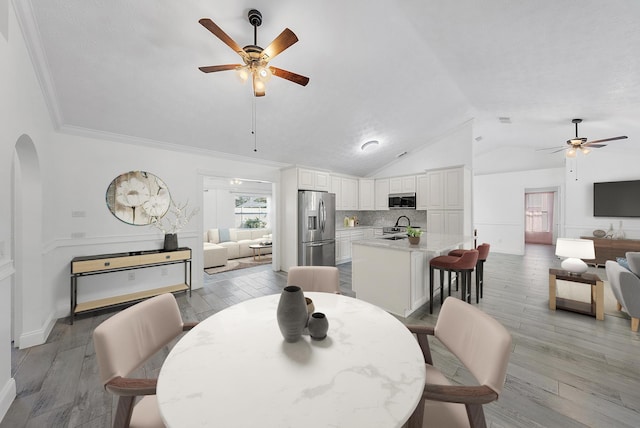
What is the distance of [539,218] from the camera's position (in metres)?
9.29

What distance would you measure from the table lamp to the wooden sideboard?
4.03 metres

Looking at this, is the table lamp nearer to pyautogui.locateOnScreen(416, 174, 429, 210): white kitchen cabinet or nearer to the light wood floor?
the light wood floor

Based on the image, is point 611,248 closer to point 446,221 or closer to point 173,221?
point 446,221

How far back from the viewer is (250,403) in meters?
0.73

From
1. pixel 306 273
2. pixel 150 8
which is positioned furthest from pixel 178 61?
pixel 306 273

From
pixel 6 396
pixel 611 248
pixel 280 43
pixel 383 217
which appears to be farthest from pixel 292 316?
pixel 611 248

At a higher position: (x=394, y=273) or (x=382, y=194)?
(x=382, y=194)

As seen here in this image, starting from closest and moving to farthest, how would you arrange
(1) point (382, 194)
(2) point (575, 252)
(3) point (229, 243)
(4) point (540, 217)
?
(2) point (575, 252) < (1) point (382, 194) < (3) point (229, 243) < (4) point (540, 217)

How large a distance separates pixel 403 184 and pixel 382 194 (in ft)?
2.10

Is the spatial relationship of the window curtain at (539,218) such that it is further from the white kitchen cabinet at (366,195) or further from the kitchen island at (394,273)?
the kitchen island at (394,273)

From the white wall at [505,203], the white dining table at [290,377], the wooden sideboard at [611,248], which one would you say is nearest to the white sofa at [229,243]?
the white dining table at [290,377]

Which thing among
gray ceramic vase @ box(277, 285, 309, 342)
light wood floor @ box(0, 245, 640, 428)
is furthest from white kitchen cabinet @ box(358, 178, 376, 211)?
gray ceramic vase @ box(277, 285, 309, 342)

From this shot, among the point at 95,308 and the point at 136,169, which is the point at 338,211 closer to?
the point at 136,169

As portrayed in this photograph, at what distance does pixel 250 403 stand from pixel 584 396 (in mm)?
2483
